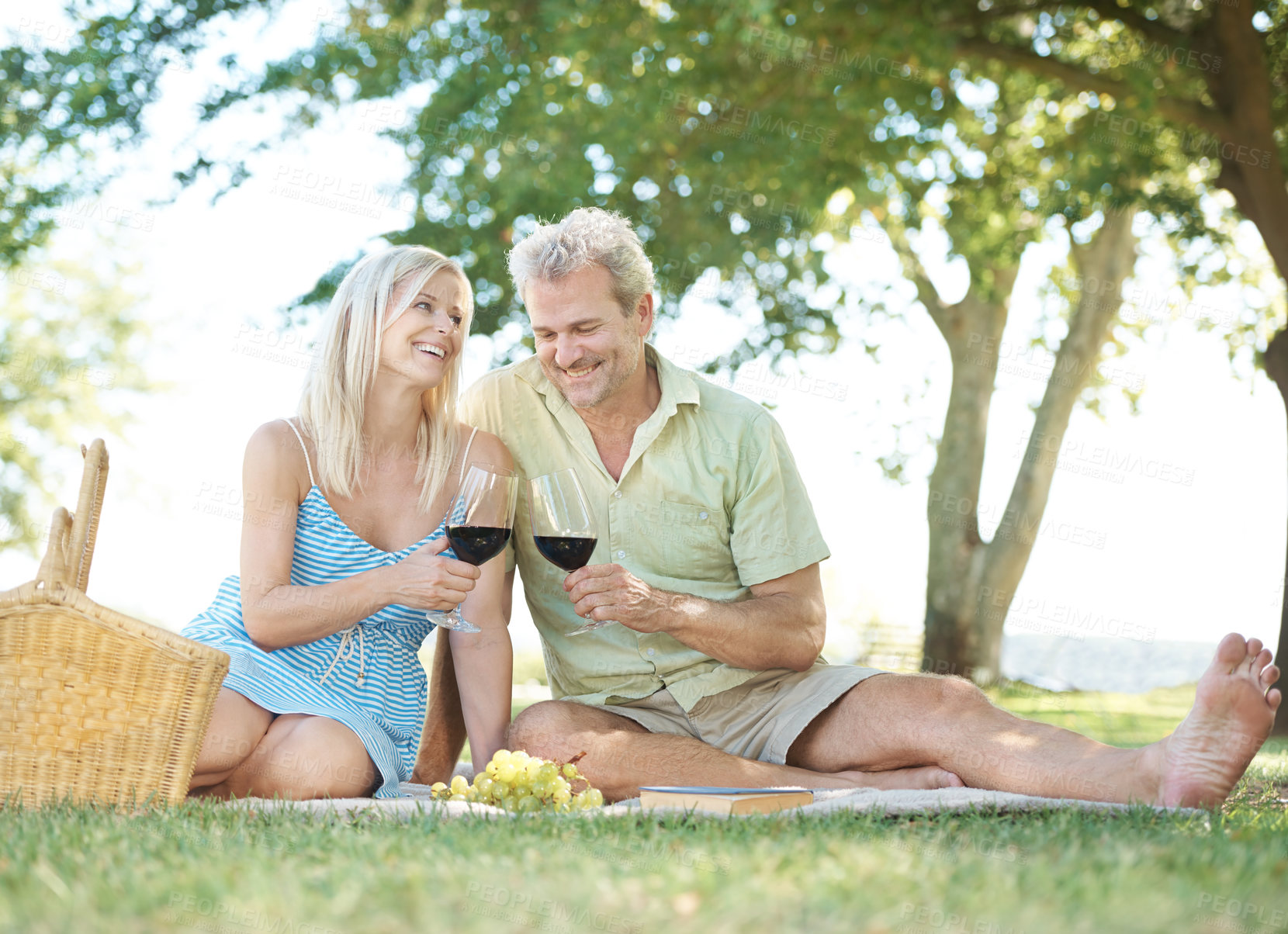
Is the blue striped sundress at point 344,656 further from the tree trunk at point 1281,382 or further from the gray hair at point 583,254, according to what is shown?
the tree trunk at point 1281,382

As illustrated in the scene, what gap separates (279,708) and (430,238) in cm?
689

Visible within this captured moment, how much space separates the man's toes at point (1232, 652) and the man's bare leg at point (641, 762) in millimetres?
926

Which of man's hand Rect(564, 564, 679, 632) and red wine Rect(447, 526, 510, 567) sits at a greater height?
red wine Rect(447, 526, 510, 567)

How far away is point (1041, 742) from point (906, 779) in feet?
1.35

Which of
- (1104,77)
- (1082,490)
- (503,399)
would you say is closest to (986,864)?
(503,399)

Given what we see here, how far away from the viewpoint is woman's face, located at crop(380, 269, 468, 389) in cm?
357

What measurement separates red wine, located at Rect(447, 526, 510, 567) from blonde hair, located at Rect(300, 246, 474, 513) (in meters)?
0.65

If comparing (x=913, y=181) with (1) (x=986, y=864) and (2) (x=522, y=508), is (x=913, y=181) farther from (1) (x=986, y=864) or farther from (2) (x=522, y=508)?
(1) (x=986, y=864)

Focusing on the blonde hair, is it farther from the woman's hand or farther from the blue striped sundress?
the woman's hand

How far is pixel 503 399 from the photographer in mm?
4031

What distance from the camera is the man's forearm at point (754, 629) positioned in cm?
339

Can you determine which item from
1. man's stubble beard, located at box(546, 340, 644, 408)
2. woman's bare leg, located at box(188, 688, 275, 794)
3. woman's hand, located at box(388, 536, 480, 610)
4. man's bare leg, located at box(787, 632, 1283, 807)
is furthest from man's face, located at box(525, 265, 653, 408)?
woman's bare leg, located at box(188, 688, 275, 794)

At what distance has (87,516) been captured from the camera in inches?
116

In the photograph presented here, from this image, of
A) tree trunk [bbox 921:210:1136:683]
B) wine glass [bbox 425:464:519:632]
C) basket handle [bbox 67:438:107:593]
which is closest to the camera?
basket handle [bbox 67:438:107:593]
